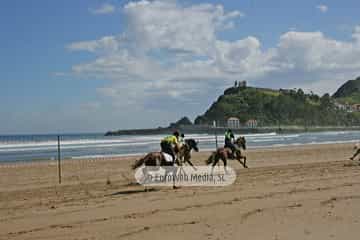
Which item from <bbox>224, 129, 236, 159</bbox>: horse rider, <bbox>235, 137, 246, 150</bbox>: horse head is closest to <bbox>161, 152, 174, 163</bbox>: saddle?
<bbox>224, 129, 236, 159</bbox>: horse rider

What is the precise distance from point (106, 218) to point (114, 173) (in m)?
14.4

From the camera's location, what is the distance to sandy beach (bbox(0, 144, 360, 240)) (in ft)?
31.7

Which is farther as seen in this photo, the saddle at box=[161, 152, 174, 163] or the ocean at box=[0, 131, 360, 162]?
the ocean at box=[0, 131, 360, 162]

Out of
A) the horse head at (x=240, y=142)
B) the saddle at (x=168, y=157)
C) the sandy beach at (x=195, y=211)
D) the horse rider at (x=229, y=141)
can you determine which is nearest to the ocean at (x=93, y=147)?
the horse head at (x=240, y=142)

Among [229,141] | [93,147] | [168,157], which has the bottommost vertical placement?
[93,147]

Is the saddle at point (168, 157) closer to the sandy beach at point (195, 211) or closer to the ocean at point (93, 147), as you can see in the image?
the sandy beach at point (195, 211)

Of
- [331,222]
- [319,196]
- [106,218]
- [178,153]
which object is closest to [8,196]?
[178,153]

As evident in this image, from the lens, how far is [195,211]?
11.9 meters

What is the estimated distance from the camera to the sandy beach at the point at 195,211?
9.67m

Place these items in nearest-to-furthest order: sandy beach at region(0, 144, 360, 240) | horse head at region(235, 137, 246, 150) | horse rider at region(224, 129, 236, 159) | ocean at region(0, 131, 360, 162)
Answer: sandy beach at region(0, 144, 360, 240) < horse rider at region(224, 129, 236, 159) < horse head at region(235, 137, 246, 150) < ocean at region(0, 131, 360, 162)

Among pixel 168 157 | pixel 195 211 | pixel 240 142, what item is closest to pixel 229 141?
pixel 240 142

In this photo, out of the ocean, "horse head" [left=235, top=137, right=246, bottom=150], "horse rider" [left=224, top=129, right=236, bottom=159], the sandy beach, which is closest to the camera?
the sandy beach

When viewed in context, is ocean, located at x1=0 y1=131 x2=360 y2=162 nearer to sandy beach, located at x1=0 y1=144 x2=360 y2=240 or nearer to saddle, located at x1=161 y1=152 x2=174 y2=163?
saddle, located at x1=161 y1=152 x2=174 y2=163

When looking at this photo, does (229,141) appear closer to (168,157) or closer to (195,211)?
(168,157)
